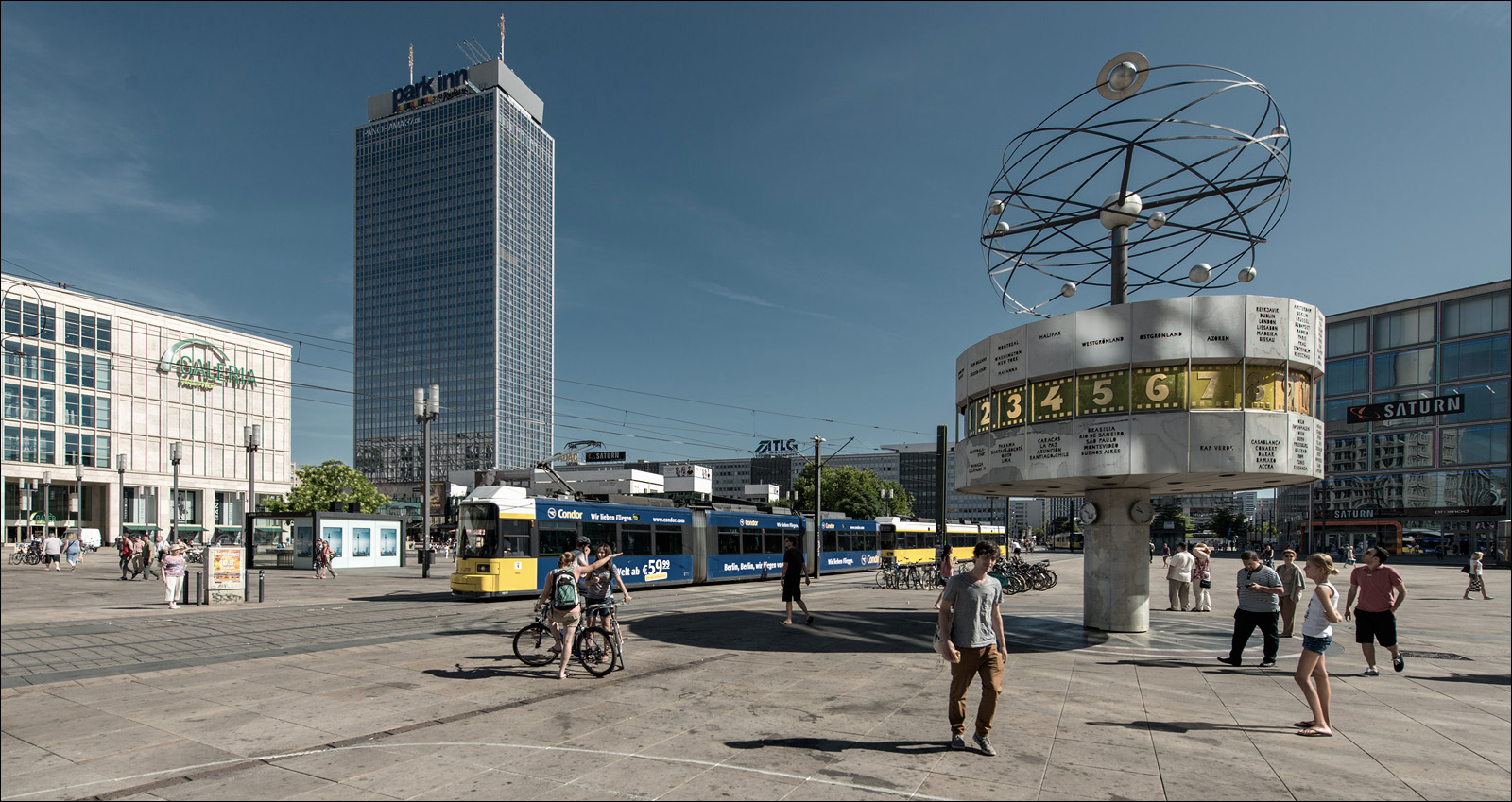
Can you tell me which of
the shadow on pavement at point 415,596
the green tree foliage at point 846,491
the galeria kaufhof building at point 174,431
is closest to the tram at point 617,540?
the shadow on pavement at point 415,596

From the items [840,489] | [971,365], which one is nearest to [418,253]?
[840,489]

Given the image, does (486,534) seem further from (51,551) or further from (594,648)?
(51,551)

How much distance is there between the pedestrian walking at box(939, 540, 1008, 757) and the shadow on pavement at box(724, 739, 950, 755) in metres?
0.25

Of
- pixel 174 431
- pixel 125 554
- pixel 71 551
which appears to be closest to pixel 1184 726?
pixel 125 554

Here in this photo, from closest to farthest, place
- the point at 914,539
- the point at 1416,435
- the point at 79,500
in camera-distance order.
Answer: the point at 914,539
the point at 79,500
the point at 1416,435

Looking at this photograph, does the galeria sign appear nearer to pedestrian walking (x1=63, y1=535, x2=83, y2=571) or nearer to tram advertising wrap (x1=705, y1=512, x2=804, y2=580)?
pedestrian walking (x1=63, y1=535, x2=83, y2=571)

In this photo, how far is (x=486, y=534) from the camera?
21.6m

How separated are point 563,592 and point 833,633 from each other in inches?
247

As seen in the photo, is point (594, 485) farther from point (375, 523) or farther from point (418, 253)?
point (418, 253)

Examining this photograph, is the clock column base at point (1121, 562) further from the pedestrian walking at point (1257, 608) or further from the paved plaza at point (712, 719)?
the pedestrian walking at point (1257, 608)

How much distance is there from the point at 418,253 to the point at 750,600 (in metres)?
174

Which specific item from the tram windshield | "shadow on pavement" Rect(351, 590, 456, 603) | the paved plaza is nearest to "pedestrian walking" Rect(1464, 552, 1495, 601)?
the paved plaza

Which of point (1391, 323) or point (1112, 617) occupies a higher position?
point (1391, 323)

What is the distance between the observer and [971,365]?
14.8m
